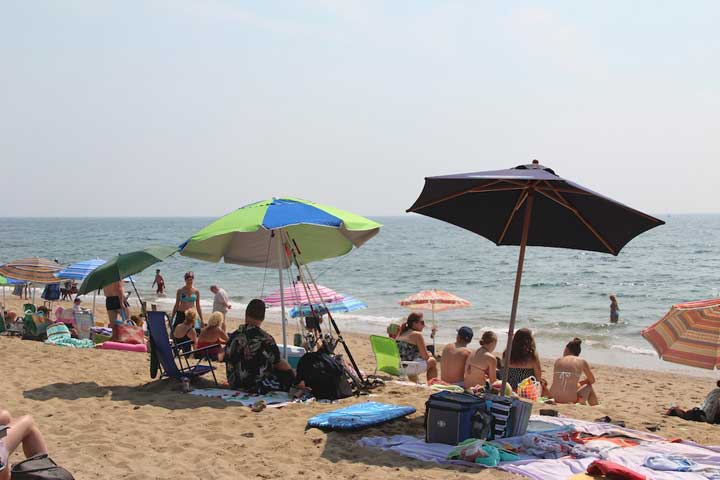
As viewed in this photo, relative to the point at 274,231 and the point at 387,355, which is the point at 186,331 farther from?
the point at 387,355

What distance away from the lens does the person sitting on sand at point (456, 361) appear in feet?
24.5

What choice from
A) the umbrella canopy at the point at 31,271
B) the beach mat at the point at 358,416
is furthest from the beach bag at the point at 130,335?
the beach mat at the point at 358,416

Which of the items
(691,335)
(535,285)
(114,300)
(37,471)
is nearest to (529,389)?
(691,335)

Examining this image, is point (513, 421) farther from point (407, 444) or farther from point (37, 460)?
point (37, 460)

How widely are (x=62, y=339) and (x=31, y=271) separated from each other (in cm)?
298

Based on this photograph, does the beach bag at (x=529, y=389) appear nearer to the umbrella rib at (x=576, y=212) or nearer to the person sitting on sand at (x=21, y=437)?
the umbrella rib at (x=576, y=212)

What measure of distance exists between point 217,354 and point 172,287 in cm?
2182

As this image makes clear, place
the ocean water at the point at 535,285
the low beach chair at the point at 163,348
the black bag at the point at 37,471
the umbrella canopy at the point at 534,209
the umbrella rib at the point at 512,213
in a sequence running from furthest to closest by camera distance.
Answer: the ocean water at the point at 535,285 → the low beach chair at the point at 163,348 → the umbrella rib at the point at 512,213 → the umbrella canopy at the point at 534,209 → the black bag at the point at 37,471

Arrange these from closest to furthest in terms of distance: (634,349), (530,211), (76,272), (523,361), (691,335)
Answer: (530,211), (691,335), (523,361), (76,272), (634,349)

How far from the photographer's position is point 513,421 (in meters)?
5.14

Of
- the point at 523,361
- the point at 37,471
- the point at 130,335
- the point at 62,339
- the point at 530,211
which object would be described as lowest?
the point at 62,339

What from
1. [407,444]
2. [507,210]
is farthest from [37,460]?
[507,210]

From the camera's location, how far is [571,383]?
717cm

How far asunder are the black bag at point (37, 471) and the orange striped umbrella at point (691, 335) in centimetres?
547
